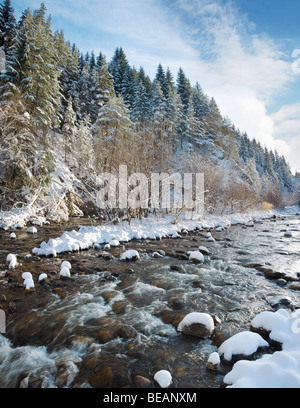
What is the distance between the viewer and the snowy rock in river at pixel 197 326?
3.39 meters

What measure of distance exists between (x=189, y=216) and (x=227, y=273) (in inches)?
514

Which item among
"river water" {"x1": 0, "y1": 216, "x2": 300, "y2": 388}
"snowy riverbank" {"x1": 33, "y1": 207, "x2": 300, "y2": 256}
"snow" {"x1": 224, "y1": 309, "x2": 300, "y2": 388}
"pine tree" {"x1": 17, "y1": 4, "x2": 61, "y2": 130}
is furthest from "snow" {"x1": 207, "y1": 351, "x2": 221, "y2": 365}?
"pine tree" {"x1": 17, "y1": 4, "x2": 61, "y2": 130}

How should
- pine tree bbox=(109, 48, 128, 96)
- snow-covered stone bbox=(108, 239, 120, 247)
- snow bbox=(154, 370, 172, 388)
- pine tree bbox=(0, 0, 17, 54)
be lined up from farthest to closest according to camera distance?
pine tree bbox=(109, 48, 128, 96), pine tree bbox=(0, 0, 17, 54), snow-covered stone bbox=(108, 239, 120, 247), snow bbox=(154, 370, 172, 388)

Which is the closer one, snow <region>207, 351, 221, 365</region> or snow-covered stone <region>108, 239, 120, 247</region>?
snow <region>207, 351, 221, 365</region>

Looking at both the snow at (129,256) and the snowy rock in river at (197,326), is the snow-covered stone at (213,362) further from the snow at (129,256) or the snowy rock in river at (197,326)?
the snow at (129,256)

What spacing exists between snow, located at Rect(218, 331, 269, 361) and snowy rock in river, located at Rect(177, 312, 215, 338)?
47cm

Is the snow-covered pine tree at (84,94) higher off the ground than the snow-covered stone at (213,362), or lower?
higher

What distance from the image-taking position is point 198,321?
11.4 ft

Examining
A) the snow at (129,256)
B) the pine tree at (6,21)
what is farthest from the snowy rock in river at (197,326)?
the pine tree at (6,21)

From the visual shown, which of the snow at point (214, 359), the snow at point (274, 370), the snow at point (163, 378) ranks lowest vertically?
the snow at point (163, 378)

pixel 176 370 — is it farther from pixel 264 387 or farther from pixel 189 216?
pixel 189 216

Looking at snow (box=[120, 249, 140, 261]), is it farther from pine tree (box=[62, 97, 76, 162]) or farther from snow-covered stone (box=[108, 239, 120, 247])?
pine tree (box=[62, 97, 76, 162])

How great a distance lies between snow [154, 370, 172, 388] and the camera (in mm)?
2466

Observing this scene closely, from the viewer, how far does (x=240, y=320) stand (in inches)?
150
